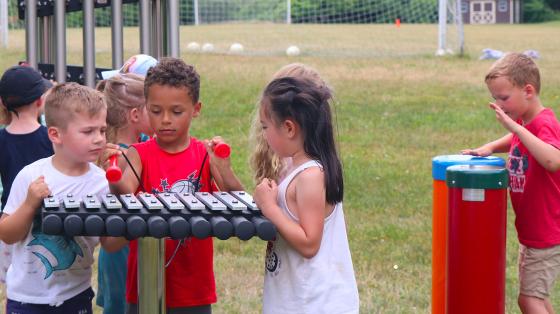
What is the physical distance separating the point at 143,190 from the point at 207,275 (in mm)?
428

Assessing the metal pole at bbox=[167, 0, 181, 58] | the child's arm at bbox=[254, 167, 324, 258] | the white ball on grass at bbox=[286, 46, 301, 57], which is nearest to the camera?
the child's arm at bbox=[254, 167, 324, 258]

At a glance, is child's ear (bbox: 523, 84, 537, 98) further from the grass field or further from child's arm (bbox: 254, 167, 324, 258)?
child's arm (bbox: 254, 167, 324, 258)

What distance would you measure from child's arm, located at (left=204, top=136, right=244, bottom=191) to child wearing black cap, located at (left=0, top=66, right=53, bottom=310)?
0.89 metres

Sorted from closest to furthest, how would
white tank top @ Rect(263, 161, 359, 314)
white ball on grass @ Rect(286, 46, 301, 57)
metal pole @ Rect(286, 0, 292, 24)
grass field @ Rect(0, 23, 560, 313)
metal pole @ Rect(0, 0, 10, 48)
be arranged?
1. white tank top @ Rect(263, 161, 359, 314)
2. grass field @ Rect(0, 23, 560, 313)
3. white ball on grass @ Rect(286, 46, 301, 57)
4. metal pole @ Rect(0, 0, 10, 48)
5. metal pole @ Rect(286, 0, 292, 24)

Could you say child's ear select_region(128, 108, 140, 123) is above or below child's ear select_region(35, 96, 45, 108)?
below

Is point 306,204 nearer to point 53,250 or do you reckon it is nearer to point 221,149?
point 221,149

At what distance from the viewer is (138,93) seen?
15.0 ft

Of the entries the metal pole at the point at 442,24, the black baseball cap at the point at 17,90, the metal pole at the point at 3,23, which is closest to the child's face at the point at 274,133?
the black baseball cap at the point at 17,90

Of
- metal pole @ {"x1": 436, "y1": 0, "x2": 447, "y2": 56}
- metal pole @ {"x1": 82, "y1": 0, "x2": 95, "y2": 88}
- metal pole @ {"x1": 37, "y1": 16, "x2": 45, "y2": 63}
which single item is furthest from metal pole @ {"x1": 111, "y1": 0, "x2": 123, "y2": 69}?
Answer: metal pole @ {"x1": 436, "y1": 0, "x2": 447, "y2": 56}

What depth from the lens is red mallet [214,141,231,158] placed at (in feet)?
12.5

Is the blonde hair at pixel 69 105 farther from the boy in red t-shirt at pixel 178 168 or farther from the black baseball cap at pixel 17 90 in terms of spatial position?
the black baseball cap at pixel 17 90

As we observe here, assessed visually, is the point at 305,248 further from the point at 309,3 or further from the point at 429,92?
the point at 309,3

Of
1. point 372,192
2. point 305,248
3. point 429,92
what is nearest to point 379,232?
point 372,192

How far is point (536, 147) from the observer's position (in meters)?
4.62
